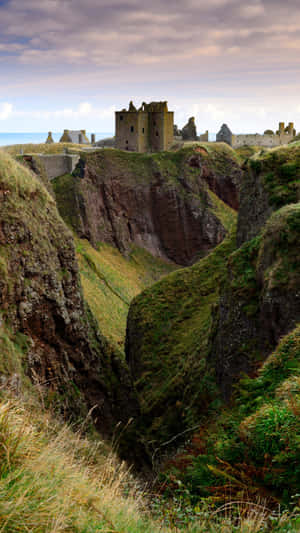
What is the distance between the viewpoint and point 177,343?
26078 millimetres

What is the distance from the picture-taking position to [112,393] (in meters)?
18.9

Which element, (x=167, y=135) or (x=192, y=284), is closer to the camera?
(x=192, y=284)

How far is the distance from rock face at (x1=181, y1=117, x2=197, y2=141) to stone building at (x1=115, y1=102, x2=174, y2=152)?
250 inches

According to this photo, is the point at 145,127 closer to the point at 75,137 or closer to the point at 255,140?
the point at 75,137

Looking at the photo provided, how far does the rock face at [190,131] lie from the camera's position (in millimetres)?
75312

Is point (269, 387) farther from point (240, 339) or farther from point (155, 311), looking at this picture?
point (155, 311)

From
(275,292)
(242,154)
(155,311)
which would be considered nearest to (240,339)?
(275,292)

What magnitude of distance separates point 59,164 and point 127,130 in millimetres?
15052

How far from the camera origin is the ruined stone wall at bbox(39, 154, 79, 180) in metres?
55.3

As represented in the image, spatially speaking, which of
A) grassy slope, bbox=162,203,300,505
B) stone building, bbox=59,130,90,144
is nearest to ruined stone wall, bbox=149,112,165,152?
stone building, bbox=59,130,90,144

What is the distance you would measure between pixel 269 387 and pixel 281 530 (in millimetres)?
3825

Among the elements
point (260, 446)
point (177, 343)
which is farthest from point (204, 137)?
point (260, 446)

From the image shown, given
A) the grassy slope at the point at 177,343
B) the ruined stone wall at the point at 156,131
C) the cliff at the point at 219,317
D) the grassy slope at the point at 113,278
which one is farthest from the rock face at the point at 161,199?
the cliff at the point at 219,317

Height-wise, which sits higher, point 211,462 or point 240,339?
point 211,462
